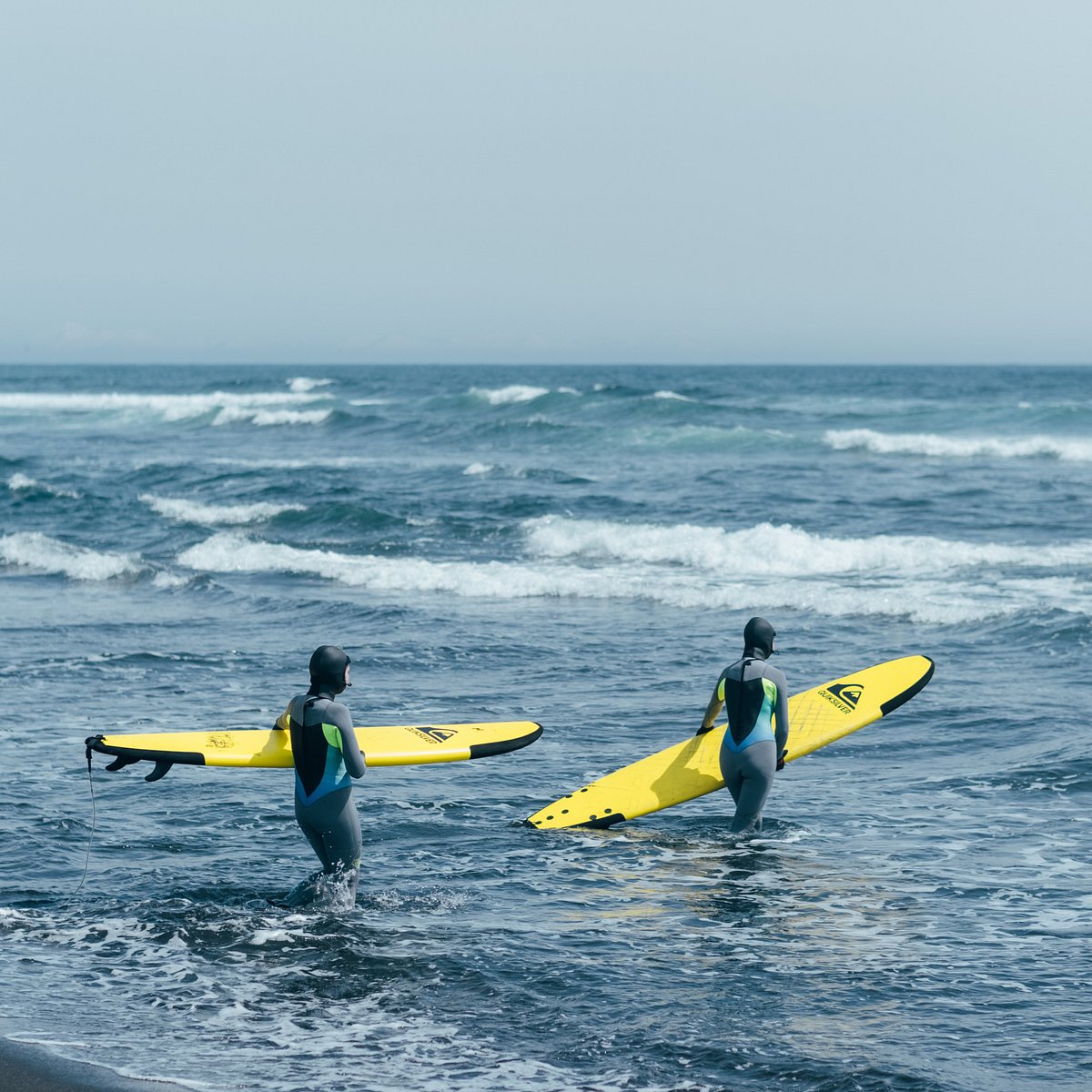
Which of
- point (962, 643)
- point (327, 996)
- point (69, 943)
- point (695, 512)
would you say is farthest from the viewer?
point (695, 512)

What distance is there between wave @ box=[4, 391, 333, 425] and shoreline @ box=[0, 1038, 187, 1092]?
5442cm

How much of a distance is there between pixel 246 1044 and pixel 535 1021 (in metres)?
1.38

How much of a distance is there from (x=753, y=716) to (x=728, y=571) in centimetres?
1337

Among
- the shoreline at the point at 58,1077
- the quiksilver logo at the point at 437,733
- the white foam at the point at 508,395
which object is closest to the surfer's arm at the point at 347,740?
the quiksilver logo at the point at 437,733

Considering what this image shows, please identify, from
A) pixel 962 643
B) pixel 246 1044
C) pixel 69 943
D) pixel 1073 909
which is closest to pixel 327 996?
pixel 246 1044

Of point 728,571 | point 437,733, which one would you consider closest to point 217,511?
point 728,571

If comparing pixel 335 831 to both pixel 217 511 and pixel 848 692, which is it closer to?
pixel 848 692

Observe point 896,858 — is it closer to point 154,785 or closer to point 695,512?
point 154,785

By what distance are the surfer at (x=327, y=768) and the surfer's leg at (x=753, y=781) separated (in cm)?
280

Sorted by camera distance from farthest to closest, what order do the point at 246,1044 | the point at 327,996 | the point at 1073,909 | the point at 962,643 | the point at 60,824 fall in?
the point at 962,643
the point at 60,824
the point at 1073,909
the point at 327,996
the point at 246,1044

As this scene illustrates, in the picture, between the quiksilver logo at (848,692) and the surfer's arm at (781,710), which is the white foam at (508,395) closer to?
the quiksilver logo at (848,692)

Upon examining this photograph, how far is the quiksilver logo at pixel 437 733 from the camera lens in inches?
375

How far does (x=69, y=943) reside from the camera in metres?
7.55

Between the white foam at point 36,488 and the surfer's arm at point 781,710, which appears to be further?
the white foam at point 36,488
